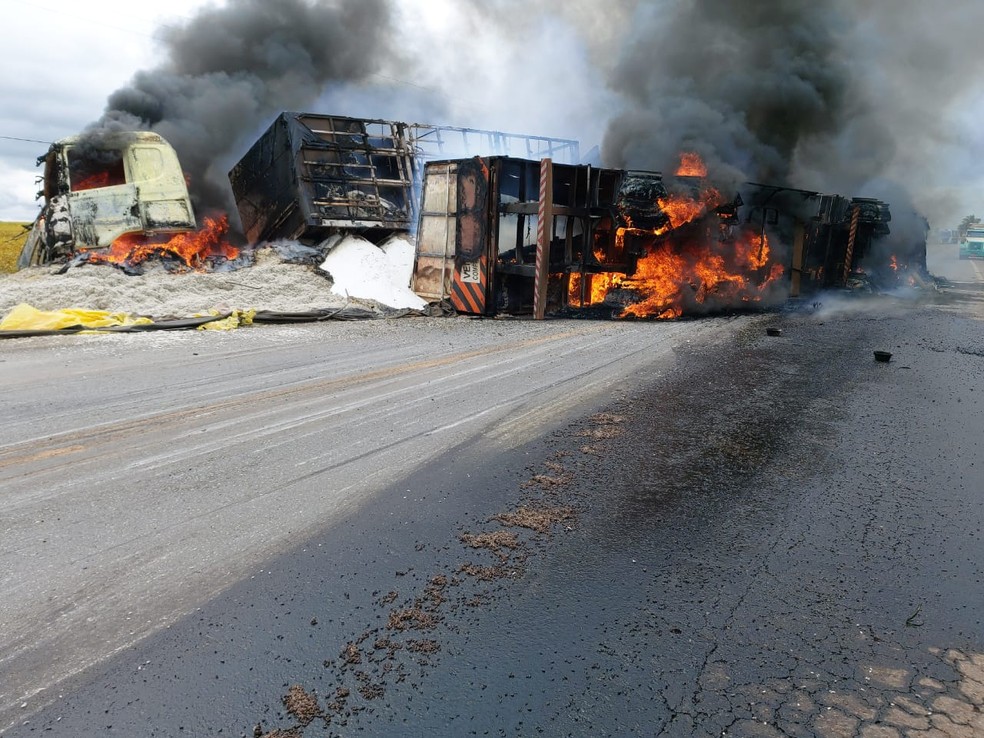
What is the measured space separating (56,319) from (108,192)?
4.04 meters

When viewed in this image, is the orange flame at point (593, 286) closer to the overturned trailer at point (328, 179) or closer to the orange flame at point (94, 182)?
the overturned trailer at point (328, 179)

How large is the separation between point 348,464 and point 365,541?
107 centimetres

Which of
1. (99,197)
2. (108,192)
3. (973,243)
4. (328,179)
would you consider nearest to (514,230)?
(328,179)

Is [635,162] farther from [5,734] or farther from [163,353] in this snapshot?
[5,734]

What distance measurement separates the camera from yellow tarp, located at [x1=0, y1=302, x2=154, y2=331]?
8.91m

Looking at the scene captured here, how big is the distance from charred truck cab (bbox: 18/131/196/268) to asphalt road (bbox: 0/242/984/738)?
7.15m

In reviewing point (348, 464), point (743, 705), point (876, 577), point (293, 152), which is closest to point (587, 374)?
point (348, 464)

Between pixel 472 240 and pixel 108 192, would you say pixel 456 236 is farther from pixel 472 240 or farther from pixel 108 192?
pixel 108 192

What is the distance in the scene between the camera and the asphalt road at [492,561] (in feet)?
6.91

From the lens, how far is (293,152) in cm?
1363

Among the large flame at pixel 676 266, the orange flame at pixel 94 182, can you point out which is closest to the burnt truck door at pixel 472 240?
the large flame at pixel 676 266

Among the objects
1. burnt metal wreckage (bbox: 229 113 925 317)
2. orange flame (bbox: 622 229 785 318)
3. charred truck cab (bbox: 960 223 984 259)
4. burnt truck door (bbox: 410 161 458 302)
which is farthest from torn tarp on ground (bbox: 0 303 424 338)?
charred truck cab (bbox: 960 223 984 259)

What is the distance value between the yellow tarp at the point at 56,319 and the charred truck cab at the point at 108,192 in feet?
9.38

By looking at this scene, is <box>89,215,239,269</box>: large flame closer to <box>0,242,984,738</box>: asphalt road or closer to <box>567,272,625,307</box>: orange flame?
<box>0,242,984,738</box>: asphalt road
